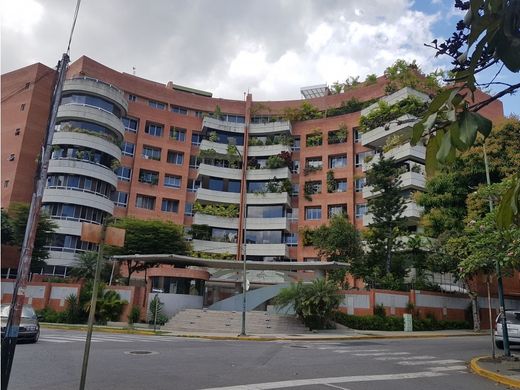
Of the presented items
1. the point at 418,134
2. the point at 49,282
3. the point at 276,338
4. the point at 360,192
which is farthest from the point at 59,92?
the point at 360,192

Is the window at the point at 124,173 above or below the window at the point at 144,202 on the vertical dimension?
above

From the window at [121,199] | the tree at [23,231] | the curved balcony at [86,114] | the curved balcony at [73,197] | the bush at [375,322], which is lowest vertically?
the bush at [375,322]

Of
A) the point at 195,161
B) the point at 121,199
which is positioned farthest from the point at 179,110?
the point at 121,199

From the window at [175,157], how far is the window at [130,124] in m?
4.30

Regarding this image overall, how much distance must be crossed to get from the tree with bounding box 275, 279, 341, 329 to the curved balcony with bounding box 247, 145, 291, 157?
80.5 ft

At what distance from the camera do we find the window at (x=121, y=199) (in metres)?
45.9

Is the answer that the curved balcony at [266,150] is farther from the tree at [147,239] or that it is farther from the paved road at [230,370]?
the paved road at [230,370]

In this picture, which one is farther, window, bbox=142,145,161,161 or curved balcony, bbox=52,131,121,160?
window, bbox=142,145,161,161

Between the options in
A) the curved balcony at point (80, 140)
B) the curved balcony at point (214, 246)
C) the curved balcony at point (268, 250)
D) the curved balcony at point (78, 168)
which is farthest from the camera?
the curved balcony at point (268, 250)

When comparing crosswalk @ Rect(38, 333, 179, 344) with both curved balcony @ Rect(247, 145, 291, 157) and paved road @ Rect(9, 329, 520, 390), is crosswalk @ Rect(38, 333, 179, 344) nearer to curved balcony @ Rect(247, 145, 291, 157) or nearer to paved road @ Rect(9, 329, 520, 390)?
paved road @ Rect(9, 329, 520, 390)

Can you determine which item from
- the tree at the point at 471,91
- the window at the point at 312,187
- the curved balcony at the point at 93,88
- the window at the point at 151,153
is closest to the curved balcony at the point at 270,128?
the window at the point at 312,187

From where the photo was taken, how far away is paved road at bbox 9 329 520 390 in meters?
8.84

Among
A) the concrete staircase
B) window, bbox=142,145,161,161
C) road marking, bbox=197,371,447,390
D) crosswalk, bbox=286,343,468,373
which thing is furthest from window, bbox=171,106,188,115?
road marking, bbox=197,371,447,390

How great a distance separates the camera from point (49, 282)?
102ft
